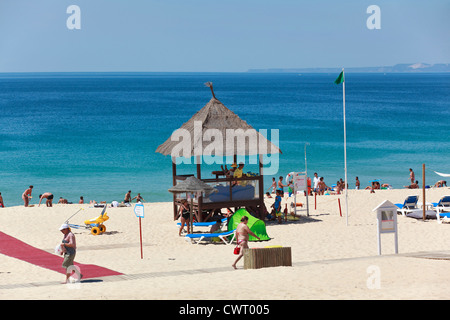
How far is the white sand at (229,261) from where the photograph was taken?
12.3 m

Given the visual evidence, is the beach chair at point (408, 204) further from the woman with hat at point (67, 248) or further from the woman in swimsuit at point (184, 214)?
the woman with hat at point (67, 248)

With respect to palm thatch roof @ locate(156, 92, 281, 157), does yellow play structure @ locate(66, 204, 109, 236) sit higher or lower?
lower

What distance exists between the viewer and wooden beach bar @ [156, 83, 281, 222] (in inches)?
884

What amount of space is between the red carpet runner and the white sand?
12.6 inches

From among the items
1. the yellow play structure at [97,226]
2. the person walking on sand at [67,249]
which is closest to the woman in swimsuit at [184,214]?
the yellow play structure at [97,226]

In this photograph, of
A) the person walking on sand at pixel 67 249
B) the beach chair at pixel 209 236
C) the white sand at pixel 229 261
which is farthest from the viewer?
the beach chair at pixel 209 236

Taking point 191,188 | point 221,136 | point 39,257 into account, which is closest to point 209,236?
point 191,188

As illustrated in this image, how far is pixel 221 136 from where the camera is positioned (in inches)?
897

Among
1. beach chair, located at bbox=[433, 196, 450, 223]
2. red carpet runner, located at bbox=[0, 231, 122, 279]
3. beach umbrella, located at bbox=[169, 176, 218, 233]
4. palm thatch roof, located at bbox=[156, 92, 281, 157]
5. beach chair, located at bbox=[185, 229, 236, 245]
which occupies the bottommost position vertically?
red carpet runner, located at bbox=[0, 231, 122, 279]

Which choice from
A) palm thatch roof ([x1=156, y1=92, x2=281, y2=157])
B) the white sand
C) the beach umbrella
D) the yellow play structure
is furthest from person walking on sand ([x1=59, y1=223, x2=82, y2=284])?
palm thatch roof ([x1=156, y1=92, x2=281, y2=157])

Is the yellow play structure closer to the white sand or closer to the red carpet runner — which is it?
the white sand

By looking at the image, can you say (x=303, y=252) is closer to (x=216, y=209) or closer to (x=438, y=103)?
(x=216, y=209)
